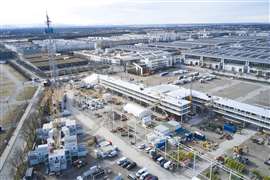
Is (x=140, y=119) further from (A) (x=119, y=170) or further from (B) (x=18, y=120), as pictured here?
(B) (x=18, y=120)

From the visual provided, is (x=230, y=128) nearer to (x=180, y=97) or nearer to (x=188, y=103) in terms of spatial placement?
(x=188, y=103)

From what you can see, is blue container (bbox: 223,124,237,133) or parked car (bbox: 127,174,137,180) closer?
parked car (bbox: 127,174,137,180)

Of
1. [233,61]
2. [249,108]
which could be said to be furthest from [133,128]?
[233,61]

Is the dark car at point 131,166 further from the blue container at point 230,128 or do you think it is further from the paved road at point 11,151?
the blue container at point 230,128

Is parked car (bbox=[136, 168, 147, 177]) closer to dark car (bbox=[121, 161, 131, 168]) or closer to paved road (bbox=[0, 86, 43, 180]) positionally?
dark car (bbox=[121, 161, 131, 168])

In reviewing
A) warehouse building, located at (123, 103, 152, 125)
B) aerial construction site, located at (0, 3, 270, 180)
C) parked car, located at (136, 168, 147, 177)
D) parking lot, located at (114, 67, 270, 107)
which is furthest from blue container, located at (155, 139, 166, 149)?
parking lot, located at (114, 67, 270, 107)

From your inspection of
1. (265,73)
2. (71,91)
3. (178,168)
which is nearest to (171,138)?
(178,168)

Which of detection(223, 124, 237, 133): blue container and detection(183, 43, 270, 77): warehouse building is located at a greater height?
detection(183, 43, 270, 77): warehouse building
